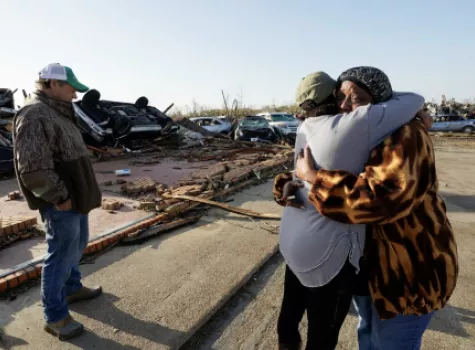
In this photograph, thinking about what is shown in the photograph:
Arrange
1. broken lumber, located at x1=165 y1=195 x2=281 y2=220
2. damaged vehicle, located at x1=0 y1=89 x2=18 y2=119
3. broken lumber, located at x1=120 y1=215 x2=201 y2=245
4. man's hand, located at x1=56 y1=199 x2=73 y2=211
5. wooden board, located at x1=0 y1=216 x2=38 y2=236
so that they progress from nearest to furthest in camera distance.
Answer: man's hand, located at x1=56 y1=199 x2=73 y2=211
wooden board, located at x1=0 y1=216 x2=38 y2=236
broken lumber, located at x1=120 y1=215 x2=201 y2=245
broken lumber, located at x1=165 y1=195 x2=281 y2=220
damaged vehicle, located at x1=0 y1=89 x2=18 y2=119

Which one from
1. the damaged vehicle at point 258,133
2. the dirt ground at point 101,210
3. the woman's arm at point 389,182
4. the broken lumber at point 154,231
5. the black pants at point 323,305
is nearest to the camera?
the woman's arm at point 389,182

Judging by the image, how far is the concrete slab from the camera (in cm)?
233

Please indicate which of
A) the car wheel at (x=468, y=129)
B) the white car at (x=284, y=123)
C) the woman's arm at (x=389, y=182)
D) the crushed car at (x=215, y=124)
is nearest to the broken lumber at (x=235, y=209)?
the woman's arm at (x=389, y=182)

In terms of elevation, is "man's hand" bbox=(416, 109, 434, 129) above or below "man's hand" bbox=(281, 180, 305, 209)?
above

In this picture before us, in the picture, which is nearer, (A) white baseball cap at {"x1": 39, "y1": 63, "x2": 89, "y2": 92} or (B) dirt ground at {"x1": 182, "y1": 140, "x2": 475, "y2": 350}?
(A) white baseball cap at {"x1": 39, "y1": 63, "x2": 89, "y2": 92}

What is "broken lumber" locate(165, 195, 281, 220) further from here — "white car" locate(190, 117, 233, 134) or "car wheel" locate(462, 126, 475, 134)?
"car wheel" locate(462, 126, 475, 134)

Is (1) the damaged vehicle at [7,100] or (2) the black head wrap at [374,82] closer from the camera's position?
(2) the black head wrap at [374,82]

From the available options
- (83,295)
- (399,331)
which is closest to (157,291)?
(83,295)

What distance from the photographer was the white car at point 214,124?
18600mm

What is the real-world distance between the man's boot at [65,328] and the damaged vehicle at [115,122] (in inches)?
361

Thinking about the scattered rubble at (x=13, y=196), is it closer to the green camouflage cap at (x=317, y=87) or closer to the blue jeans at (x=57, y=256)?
the blue jeans at (x=57, y=256)

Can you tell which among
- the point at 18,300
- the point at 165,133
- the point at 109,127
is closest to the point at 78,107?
the point at 109,127

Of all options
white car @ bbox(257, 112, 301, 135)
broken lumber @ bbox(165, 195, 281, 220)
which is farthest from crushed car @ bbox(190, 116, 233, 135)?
broken lumber @ bbox(165, 195, 281, 220)

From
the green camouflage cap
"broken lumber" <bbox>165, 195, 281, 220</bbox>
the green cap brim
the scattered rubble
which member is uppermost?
the green cap brim
